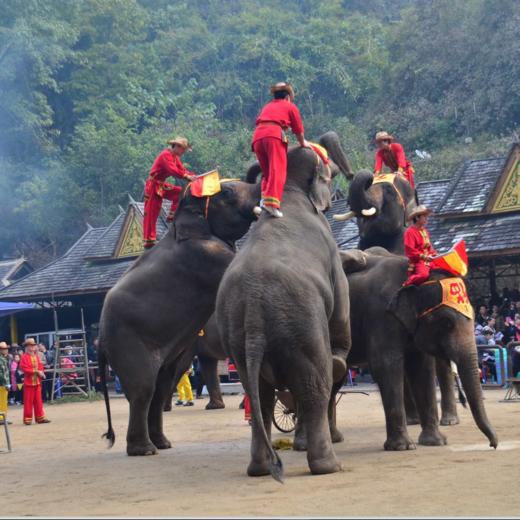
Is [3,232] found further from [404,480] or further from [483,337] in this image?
[404,480]

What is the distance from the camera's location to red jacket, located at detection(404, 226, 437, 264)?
34.1 ft

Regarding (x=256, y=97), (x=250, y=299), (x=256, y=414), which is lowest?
(x=256, y=414)

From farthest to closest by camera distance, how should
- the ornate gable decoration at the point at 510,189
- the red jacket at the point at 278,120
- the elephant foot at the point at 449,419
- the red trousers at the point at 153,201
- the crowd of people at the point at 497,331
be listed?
the ornate gable decoration at the point at 510,189
the crowd of people at the point at 497,331
the elephant foot at the point at 449,419
the red trousers at the point at 153,201
the red jacket at the point at 278,120

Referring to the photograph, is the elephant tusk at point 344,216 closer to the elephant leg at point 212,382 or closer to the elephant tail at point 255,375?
the elephant tail at point 255,375

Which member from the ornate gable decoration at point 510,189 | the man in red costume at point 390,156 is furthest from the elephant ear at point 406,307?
the ornate gable decoration at point 510,189

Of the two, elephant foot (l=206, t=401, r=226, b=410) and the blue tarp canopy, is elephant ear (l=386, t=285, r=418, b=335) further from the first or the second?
the blue tarp canopy

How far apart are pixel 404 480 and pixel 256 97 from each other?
5208 centimetres

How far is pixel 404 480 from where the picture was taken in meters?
8.16

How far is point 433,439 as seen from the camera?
35.1 ft

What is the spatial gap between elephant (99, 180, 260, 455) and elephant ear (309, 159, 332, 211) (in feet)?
4.20

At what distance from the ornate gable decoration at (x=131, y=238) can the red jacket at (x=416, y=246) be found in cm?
2391

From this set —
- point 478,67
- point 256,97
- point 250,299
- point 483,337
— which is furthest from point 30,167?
point 250,299

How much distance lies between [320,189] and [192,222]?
6.64 feet

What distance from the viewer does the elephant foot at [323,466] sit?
8.73 m
